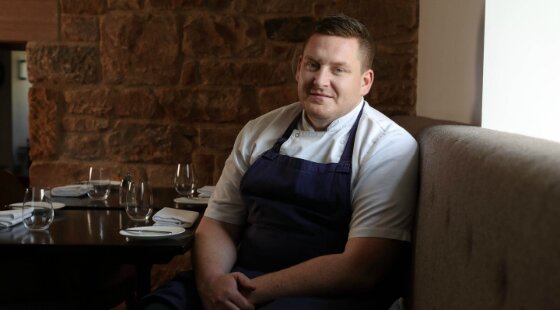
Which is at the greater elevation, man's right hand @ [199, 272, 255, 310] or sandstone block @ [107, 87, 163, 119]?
sandstone block @ [107, 87, 163, 119]

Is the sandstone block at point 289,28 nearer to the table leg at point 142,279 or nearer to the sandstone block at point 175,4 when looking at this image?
the sandstone block at point 175,4

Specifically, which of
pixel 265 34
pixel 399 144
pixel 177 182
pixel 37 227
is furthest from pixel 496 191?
pixel 265 34

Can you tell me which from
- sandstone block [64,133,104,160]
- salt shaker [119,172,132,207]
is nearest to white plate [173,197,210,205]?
salt shaker [119,172,132,207]

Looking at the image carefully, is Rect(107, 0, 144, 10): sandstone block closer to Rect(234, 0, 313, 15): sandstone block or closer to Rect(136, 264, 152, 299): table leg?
Rect(234, 0, 313, 15): sandstone block

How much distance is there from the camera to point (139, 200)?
90.0 inches

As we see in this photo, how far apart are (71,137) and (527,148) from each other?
11.2 feet

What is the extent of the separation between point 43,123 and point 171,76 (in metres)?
0.84

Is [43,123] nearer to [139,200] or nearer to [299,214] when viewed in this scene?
[139,200]

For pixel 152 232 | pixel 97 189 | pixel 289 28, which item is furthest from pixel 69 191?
pixel 289 28

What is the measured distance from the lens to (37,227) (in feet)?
7.22

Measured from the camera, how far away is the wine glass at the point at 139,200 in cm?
227

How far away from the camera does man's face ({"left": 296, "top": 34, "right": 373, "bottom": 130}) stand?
2.22 meters

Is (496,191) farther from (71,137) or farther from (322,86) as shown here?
(71,137)

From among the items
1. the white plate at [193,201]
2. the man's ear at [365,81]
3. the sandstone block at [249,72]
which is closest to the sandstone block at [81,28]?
the sandstone block at [249,72]
